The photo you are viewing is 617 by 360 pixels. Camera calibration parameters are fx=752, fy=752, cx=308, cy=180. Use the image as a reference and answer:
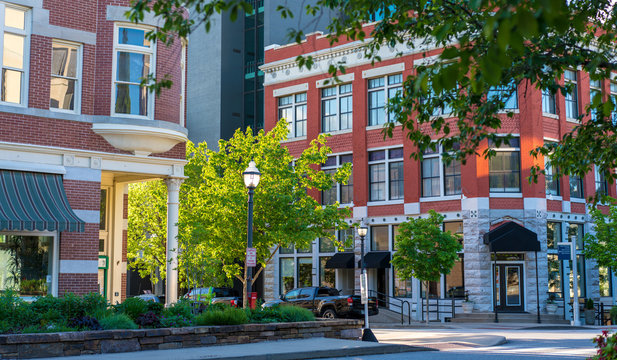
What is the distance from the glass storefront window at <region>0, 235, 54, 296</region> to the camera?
18.6 m

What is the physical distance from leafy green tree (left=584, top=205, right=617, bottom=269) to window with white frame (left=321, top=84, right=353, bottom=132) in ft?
45.4

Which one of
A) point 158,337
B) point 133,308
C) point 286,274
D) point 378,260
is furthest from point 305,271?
point 158,337

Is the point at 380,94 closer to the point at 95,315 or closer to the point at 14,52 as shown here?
the point at 14,52

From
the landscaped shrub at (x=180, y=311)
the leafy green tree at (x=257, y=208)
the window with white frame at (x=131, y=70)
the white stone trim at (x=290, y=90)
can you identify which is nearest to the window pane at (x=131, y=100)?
the window with white frame at (x=131, y=70)

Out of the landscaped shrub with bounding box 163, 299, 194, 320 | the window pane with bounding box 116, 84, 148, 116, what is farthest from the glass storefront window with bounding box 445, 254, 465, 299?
the landscaped shrub with bounding box 163, 299, 194, 320

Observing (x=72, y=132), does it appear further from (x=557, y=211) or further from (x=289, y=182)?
(x=557, y=211)

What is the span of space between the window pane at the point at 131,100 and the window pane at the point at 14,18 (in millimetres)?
2898

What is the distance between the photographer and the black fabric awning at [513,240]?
3434 centimetres

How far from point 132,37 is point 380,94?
21.5m

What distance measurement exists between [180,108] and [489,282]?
19157 mm

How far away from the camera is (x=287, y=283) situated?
43.4 m

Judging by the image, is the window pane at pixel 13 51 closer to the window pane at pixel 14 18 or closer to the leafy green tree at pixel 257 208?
the window pane at pixel 14 18

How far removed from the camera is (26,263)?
1895cm

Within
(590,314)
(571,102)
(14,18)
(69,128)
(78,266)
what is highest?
(571,102)
